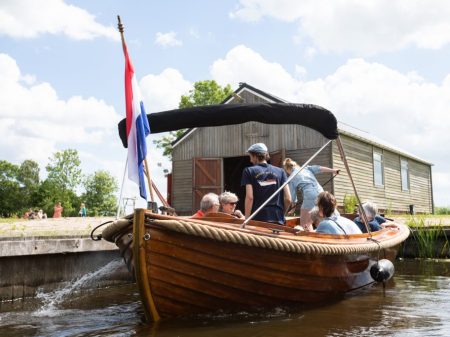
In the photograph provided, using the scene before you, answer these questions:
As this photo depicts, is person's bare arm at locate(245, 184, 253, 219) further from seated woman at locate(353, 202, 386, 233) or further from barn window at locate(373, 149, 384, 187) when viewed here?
barn window at locate(373, 149, 384, 187)

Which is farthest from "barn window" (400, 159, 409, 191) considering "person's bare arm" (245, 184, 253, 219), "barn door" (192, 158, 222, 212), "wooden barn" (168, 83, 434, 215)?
"person's bare arm" (245, 184, 253, 219)

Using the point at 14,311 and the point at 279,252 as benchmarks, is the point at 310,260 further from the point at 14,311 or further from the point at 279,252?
the point at 14,311

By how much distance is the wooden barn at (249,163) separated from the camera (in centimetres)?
1761

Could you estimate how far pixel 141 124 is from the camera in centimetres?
514

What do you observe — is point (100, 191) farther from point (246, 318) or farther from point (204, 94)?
point (246, 318)

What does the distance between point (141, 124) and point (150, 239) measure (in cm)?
130

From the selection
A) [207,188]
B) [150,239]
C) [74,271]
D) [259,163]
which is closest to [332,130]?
[259,163]

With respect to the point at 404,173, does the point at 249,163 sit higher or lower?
higher

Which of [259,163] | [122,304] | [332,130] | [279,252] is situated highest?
[332,130]

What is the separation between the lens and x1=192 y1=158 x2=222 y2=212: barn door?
18.8 m

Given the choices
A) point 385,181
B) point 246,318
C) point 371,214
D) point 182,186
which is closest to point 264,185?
point 246,318

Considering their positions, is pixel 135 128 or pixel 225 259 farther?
pixel 135 128

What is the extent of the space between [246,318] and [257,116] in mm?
2318

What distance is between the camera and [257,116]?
5.77 m
